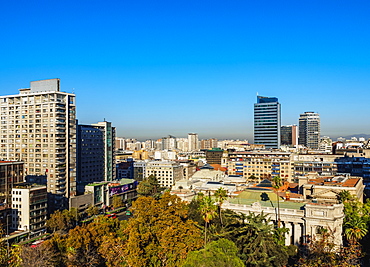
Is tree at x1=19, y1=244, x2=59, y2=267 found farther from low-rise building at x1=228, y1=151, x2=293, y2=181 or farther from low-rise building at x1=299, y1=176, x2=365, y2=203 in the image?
low-rise building at x1=228, y1=151, x2=293, y2=181

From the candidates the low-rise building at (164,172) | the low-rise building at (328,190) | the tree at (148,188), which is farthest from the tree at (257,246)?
the low-rise building at (164,172)

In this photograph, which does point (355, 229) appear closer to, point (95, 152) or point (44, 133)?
point (44, 133)

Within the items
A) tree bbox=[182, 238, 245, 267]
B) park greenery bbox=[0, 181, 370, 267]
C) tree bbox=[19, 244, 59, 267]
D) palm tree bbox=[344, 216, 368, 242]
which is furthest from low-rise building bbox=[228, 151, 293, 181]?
tree bbox=[19, 244, 59, 267]

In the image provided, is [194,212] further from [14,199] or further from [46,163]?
[46,163]

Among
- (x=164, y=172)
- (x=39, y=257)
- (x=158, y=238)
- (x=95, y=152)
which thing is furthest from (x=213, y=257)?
(x=164, y=172)

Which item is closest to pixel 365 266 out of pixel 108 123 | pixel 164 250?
pixel 164 250

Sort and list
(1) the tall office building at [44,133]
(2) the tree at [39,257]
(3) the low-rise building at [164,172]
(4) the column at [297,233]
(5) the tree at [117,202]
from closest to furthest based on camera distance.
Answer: (2) the tree at [39,257] → (4) the column at [297,233] → (1) the tall office building at [44,133] → (5) the tree at [117,202] → (3) the low-rise building at [164,172]

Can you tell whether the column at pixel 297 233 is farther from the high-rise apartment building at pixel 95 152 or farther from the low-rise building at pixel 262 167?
the high-rise apartment building at pixel 95 152
